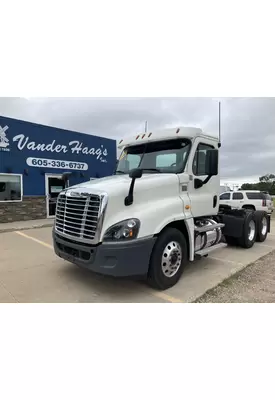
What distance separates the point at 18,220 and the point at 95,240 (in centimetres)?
978

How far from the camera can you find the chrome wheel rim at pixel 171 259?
3748 mm

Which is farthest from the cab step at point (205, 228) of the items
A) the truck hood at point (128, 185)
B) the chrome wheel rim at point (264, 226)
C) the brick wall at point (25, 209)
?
the brick wall at point (25, 209)

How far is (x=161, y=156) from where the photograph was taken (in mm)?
4473

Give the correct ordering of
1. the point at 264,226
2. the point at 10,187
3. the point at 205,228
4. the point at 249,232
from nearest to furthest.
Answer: the point at 205,228 < the point at 249,232 < the point at 264,226 < the point at 10,187

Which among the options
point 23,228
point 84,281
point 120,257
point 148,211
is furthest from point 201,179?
point 23,228

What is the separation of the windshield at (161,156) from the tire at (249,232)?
3135mm

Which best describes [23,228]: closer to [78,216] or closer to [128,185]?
[78,216]

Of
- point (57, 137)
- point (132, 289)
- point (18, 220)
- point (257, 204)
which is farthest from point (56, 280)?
point (257, 204)

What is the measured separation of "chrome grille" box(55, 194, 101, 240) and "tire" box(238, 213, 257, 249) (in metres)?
4.43

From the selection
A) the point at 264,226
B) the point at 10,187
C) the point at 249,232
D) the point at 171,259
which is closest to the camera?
the point at 171,259

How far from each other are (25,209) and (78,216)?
30.9ft

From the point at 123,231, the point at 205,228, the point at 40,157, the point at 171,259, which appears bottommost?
the point at 171,259

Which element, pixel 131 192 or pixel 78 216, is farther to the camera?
pixel 78 216

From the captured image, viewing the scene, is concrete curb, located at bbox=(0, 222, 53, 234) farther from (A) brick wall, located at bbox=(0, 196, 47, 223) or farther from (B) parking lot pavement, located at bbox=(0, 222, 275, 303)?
(B) parking lot pavement, located at bbox=(0, 222, 275, 303)
